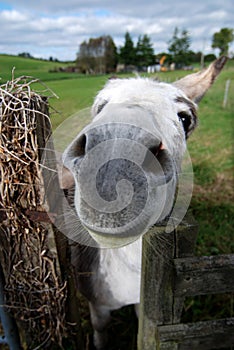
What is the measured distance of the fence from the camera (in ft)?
4.51

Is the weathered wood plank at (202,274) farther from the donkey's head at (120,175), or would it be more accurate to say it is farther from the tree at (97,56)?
the tree at (97,56)

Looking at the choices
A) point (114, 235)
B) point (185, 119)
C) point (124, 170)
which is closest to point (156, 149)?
point (124, 170)

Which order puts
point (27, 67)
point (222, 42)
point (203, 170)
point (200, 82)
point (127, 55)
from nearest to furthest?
1. point (27, 67)
2. point (200, 82)
3. point (127, 55)
4. point (203, 170)
5. point (222, 42)

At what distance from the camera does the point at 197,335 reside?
1.58 meters

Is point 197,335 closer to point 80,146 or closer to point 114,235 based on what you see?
point 114,235

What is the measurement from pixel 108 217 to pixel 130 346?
7.22 feet

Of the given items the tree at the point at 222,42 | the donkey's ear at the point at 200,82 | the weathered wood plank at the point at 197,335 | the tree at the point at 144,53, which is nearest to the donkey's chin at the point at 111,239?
the weathered wood plank at the point at 197,335

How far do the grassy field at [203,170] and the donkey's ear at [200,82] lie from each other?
256 mm

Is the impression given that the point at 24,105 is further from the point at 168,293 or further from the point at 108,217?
the point at 168,293

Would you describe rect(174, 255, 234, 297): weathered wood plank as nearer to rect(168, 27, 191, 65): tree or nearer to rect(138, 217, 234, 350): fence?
rect(138, 217, 234, 350): fence

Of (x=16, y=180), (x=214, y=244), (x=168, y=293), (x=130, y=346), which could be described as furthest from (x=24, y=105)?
(x=214, y=244)

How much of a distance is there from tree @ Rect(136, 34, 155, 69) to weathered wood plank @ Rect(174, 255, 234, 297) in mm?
2547

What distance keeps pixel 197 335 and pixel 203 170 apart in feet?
17.4

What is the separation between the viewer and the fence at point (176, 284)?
138 centimetres
